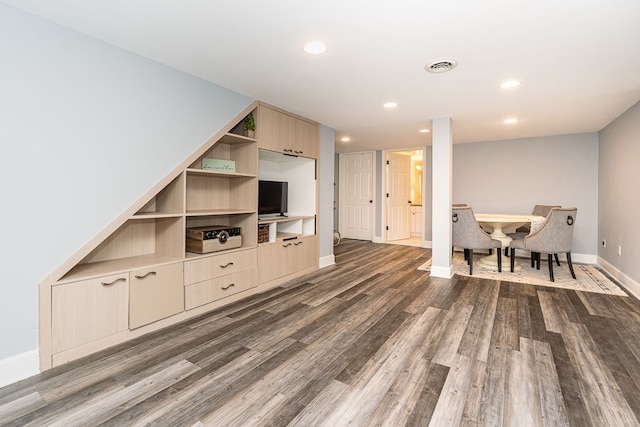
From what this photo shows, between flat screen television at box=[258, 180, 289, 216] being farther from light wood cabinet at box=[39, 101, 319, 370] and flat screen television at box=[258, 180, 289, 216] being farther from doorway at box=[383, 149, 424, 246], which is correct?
doorway at box=[383, 149, 424, 246]

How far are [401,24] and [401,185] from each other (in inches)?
224

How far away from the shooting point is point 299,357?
2055mm

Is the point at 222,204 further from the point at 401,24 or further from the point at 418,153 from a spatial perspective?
the point at 418,153

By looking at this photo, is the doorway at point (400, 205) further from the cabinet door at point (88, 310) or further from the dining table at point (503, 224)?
the cabinet door at point (88, 310)

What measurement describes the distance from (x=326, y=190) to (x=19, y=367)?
362 centimetres

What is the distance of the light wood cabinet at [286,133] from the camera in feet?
11.4

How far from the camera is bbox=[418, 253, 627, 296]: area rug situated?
144 inches

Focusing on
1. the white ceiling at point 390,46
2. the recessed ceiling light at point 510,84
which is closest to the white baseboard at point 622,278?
the white ceiling at point 390,46

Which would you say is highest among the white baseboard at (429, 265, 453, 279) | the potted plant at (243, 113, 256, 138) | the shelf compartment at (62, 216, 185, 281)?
the potted plant at (243, 113, 256, 138)

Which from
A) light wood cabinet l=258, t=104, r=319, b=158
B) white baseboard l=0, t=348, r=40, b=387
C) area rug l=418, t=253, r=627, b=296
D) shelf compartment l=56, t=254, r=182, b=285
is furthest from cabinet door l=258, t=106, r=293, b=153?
Result: area rug l=418, t=253, r=627, b=296

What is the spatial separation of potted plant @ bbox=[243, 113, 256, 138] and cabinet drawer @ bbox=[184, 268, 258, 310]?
1.48 m

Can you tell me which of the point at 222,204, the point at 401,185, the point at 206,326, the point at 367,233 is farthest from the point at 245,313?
the point at 401,185

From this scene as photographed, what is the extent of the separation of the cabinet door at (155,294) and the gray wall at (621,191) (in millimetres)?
4781

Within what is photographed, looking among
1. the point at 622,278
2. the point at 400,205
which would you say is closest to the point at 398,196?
the point at 400,205
